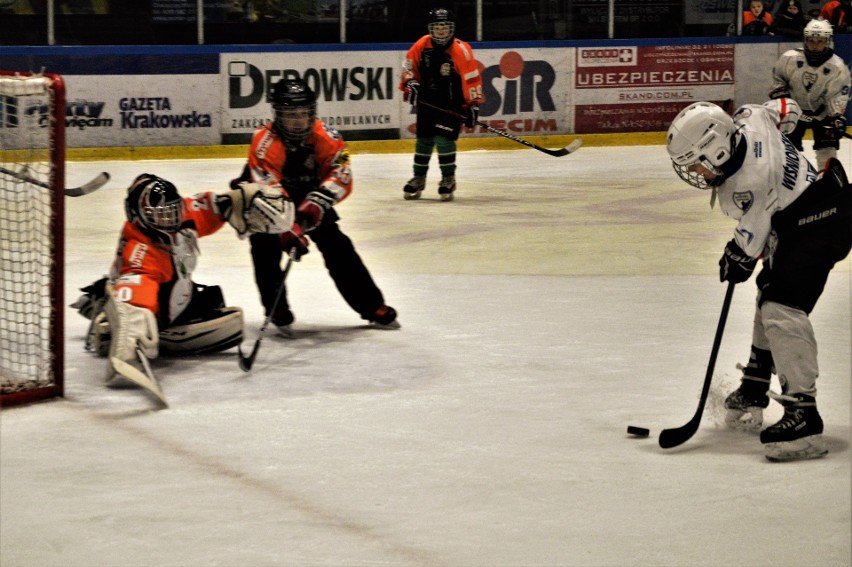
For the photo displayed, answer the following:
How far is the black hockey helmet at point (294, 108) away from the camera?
5.13m

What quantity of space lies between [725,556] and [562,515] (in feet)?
1.46

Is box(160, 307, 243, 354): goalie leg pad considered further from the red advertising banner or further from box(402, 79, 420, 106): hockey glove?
the red advertising banner

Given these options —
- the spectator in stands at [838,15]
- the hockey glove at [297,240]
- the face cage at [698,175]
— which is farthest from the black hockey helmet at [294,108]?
the spectator in stands at [838,15]

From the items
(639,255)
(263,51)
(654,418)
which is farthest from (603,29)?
(654,418)

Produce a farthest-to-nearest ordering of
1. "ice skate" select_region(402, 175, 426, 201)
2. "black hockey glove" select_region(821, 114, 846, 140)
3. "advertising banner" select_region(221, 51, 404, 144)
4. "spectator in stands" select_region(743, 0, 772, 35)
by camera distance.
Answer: "spectator in stands" select_region(743, 0, 772, 35) → "advertising banner" select_region(221, 51, 404, 144) → "ice skate" select_region(402, 175, 426, 201) → "black hockey glove" select_region(821, 114, 846, 140)

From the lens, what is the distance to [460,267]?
685 centimetres

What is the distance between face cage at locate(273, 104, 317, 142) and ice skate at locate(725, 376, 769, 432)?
1976 millimetres

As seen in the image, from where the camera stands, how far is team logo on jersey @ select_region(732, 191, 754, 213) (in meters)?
3.72

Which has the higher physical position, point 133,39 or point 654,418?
point 133,39

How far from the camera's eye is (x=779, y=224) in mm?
3844

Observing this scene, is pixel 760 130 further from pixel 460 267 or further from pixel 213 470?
pixel 460 267

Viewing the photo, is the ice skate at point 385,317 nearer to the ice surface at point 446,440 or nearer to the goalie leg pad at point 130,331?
the ice surface at point 446,440

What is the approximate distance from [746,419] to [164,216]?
2.08 metres

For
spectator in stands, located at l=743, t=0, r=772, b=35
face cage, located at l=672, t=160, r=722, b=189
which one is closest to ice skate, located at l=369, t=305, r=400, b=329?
face cage, located at l=672, t=160, r=722, b=189
